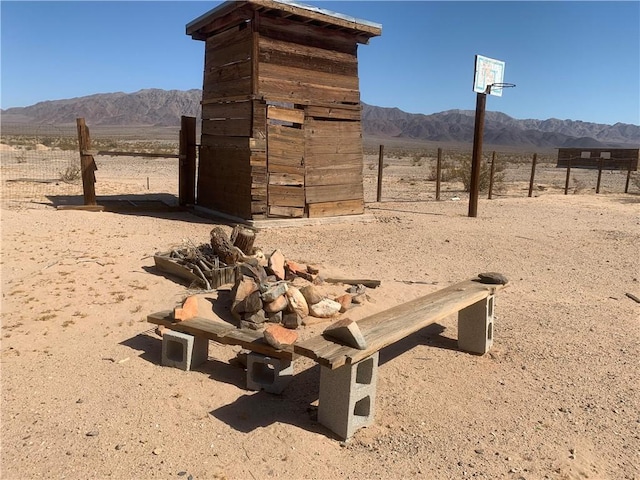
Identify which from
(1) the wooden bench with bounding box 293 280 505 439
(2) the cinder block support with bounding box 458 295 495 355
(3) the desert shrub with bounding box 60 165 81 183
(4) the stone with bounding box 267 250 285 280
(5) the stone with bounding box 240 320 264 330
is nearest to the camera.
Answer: (1) the wooden bench with bounding box 293 280 505 439

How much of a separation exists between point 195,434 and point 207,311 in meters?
2.01

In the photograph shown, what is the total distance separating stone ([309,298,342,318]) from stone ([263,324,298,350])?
1.20 meters

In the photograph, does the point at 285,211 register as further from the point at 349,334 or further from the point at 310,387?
the point at 349,334

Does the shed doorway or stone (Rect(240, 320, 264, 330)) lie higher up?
the shed doorway

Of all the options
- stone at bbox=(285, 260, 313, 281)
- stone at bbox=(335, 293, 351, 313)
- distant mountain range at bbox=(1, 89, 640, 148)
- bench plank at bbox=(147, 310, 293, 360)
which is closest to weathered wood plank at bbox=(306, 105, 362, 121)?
stone at bbox=(285, 260, 313, 281)

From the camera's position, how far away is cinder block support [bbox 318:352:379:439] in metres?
3.17

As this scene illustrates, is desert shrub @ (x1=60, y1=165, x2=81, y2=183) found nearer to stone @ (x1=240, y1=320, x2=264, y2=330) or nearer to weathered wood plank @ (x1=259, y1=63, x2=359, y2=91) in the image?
weathered wood plank @ (x1=259, y1=63, x2=359, y2=91)

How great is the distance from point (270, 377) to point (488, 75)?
10.5m

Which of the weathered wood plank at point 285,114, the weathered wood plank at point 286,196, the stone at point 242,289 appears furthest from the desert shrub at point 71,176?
the stone at point 242,289

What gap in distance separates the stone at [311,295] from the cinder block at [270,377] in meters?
1.39

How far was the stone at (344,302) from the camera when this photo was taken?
536cm

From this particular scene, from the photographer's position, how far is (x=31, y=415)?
10.7ft

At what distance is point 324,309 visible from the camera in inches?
204

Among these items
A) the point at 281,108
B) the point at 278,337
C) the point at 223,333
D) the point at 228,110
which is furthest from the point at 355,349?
the point at 228,110
